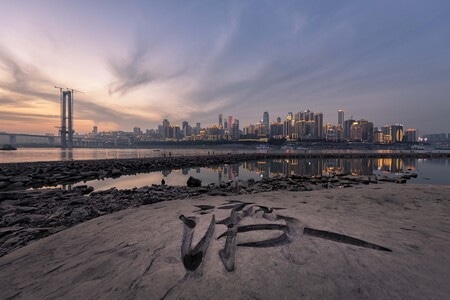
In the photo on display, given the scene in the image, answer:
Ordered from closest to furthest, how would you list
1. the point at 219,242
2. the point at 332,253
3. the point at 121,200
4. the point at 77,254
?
1. the point at 332,253
2. the point at 219,242
3. the point at 77,254
4. the point at 121,200

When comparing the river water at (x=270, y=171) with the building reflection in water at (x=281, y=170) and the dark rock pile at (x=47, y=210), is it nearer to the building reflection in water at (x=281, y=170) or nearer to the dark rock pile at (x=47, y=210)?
the building reflection in water at (x=281, y=170)

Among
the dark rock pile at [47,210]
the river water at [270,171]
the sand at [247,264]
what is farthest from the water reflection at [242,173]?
the sand at [247,264]

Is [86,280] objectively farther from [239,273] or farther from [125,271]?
[239,273]

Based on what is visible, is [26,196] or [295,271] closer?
[295,271]

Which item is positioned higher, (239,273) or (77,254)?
(239,273)

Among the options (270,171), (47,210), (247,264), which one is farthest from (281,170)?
(247,264)

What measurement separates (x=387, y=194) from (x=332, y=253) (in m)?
7.76

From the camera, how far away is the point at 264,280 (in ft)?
10.7

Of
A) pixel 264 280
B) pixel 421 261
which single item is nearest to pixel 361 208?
pixel 421 261

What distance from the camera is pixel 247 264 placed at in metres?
3.67

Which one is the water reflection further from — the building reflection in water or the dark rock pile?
the dark rock pile

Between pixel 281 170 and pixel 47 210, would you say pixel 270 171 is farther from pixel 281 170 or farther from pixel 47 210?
pixel 47 210

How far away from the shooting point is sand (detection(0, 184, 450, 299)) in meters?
3.12

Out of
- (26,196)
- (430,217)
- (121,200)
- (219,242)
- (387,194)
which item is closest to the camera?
(219,242)
